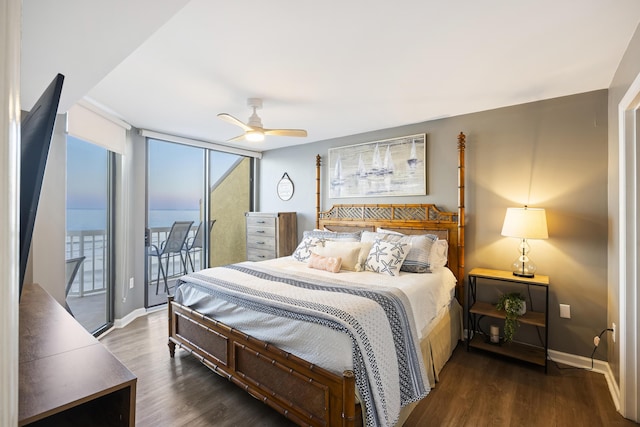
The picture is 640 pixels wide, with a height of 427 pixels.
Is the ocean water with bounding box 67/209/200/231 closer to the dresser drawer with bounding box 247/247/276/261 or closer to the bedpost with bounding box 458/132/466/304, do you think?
the dresser drawer with bounding box 247/247/276/261

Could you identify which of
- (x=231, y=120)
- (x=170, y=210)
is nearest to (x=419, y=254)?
(x=231, y=120)

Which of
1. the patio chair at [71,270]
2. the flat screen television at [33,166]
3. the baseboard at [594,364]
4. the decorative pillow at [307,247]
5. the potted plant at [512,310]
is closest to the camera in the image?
the flat screen television at [33,166]

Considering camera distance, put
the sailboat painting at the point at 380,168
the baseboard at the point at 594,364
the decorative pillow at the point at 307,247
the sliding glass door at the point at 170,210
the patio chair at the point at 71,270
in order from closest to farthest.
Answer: the baseboard at the point at 594,364, the patio chair at the point at 71,270, the decorative pillow at the point at 307,247, the sailboat painting at the point at 380,168, the sliding glass door at the point at 170,210

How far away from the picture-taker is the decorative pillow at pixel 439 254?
9.80ft

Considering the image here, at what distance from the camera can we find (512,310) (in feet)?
8.73

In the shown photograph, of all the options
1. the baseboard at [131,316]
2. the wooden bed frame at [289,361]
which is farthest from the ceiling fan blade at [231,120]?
the baseboard at [131,316]

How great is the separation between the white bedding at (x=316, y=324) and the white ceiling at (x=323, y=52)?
5.41 feet

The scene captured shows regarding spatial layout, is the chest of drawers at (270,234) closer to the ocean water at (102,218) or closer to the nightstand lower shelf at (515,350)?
the ocean water at (102,218)

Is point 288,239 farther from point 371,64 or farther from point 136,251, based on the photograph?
point 371,64

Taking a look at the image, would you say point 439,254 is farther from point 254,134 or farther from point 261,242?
point 261,242

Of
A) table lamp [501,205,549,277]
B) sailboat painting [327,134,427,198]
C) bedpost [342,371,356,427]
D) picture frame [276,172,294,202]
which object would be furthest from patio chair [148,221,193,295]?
table lamp [501,205,549,277]

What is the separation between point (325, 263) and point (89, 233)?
252 centimetres

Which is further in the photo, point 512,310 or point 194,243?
point 194,243

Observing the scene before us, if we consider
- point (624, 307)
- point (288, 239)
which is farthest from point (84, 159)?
point (624, 307)
